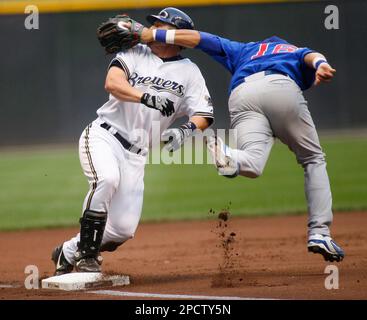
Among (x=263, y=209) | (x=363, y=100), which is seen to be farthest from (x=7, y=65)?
(x=263, y=209)

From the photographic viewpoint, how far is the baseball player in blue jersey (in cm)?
518

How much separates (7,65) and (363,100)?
671 cm

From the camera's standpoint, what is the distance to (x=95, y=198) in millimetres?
5184

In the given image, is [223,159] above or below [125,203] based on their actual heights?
above

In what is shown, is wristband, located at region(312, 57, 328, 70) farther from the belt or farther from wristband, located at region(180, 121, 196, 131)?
wristband, located at region(180, 121, 196, 131)

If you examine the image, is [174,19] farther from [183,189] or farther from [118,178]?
[183,189]

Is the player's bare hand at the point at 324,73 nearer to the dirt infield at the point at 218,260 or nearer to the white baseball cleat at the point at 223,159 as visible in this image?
the white baseball cleat at the point at 223,159

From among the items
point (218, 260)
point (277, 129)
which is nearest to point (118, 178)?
point (277, 129)

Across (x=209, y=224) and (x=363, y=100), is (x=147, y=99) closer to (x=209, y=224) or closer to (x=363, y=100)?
(x=209, y=224)

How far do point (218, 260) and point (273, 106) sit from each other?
191 cm

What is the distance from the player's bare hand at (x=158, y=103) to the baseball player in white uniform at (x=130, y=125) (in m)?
0.12

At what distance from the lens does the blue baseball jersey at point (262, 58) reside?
5.34m


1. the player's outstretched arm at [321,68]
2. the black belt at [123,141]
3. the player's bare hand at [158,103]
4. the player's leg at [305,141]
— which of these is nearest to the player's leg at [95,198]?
the black belt at [123,141]

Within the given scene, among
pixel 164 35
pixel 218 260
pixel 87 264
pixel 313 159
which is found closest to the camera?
pixel 87 264
